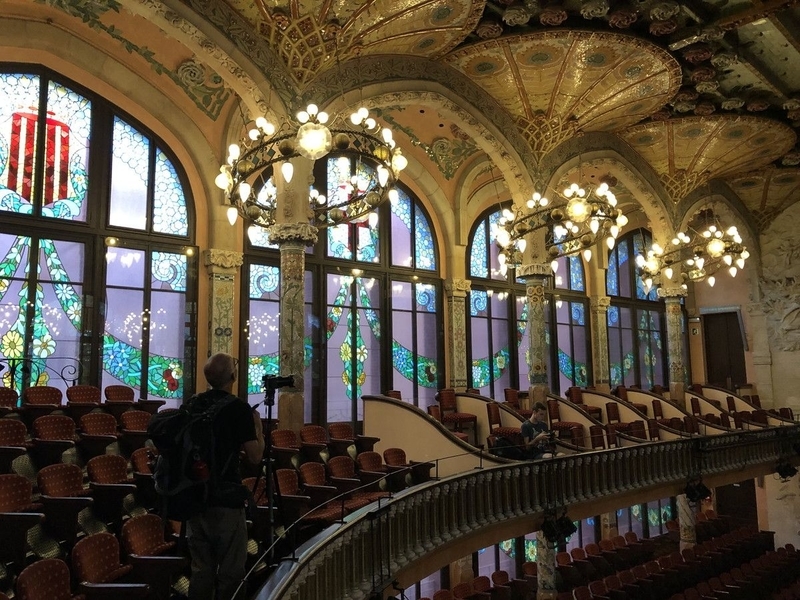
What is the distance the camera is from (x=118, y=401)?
7.93 metres

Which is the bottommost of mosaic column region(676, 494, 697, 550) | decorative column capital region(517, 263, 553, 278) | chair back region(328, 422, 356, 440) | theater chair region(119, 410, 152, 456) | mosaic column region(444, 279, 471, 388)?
mosaic column region(676, 494, 697, 550)

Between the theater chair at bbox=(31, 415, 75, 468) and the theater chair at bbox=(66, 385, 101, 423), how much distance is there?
1181 millimetres

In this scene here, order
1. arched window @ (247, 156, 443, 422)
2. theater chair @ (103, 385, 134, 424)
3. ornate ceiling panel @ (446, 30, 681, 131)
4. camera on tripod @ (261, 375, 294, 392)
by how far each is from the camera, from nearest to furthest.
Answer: camera on tripod @ (261, 375, 294, 392), theater chair @ (103, 385, 134, 424), ornate ceiling panel @ (446, 30, 681, 131), arched window @ (247, 156, 443, 422)

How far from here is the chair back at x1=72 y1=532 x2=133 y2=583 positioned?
11.4 ft

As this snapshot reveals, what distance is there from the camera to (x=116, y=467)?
526 cm

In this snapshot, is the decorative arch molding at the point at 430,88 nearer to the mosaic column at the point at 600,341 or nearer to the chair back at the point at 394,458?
the chair back at the point at 394,458

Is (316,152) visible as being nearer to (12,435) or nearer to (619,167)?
(12,435)

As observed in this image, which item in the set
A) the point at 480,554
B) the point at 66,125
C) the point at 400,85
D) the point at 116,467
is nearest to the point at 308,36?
the point at 400,85

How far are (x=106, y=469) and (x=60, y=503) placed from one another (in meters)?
1.00

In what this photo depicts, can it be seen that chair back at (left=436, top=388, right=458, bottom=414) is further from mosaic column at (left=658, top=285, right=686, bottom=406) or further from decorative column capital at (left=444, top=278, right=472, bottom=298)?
mosaic column at (left=658, top=285, right=686, bottom=406)

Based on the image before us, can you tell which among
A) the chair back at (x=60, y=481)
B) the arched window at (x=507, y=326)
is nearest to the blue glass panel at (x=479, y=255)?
the arched window at (x=507, y=326)

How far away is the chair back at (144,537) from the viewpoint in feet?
12.9

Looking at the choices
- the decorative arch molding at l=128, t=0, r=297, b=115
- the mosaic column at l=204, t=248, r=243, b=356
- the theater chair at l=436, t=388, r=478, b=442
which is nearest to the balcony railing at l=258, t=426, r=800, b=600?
the theater chair at l=436, t=388, r=478, b=442

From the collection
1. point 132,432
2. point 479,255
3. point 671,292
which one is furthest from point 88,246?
point 671,292
